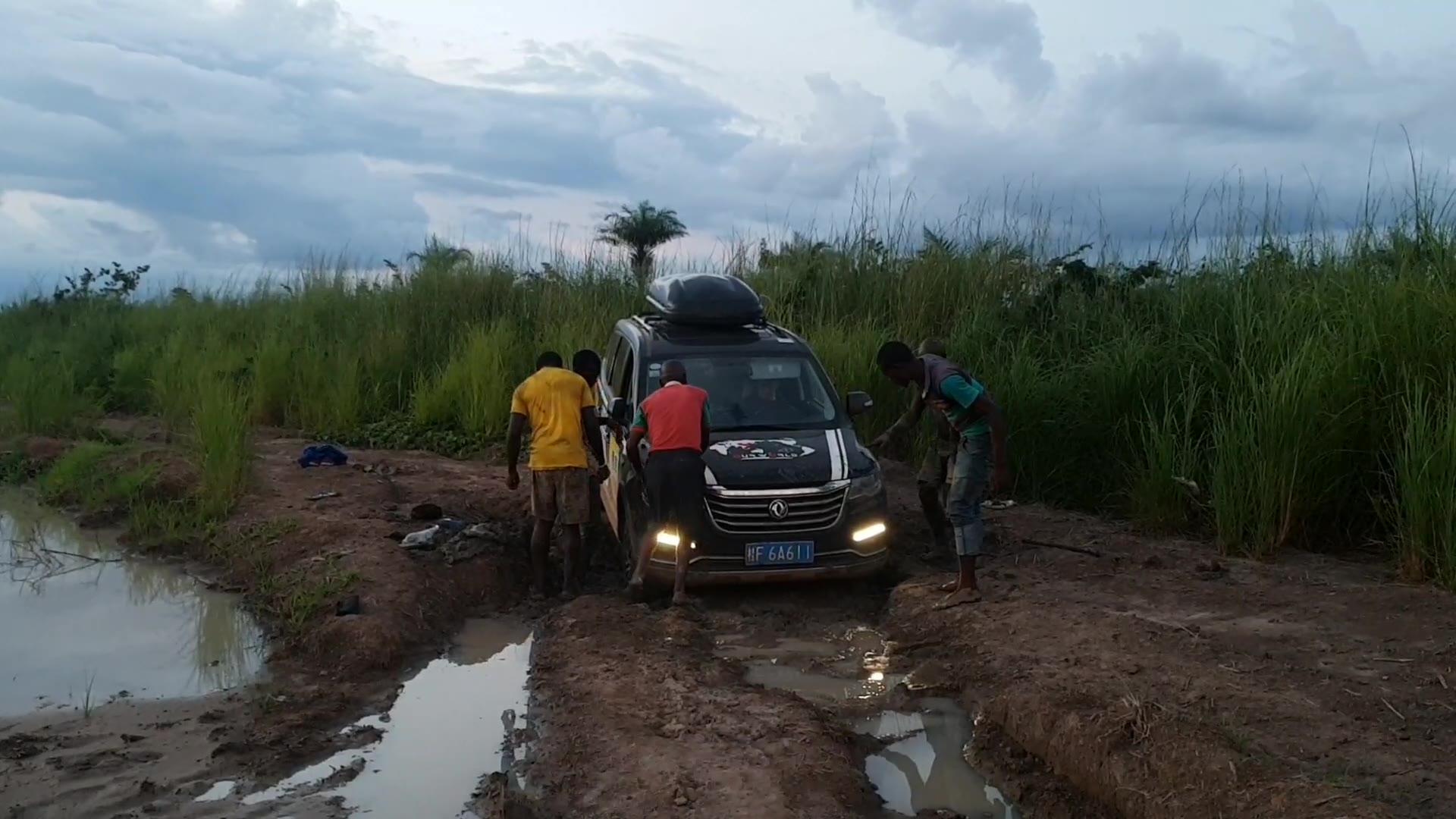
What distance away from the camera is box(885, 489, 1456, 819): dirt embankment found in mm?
4820

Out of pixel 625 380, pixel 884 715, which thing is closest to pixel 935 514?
pixel 625 380

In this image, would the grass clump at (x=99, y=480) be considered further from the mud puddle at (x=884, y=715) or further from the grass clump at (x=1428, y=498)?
the grass clump at (x=1428, y=498)

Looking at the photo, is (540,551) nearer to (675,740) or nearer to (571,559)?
(571,559)

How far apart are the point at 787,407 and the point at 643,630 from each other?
2.17m

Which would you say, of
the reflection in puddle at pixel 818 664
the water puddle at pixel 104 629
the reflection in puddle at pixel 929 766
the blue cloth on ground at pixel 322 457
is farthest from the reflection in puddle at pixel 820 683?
the blue cloth on ground at pixel 322 457

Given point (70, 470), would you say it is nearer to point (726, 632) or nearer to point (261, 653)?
point (261, 653)

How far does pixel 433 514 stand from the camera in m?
10.0

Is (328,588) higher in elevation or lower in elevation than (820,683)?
higher

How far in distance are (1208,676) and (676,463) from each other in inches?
133

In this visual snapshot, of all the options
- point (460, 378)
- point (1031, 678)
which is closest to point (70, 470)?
point (460, 378)

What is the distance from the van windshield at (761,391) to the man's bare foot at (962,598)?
1.59 metres

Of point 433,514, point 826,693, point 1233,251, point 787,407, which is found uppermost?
point 1233,251

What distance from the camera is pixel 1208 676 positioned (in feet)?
19.8

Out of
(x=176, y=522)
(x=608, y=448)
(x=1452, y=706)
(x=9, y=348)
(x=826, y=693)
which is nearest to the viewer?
(x=1452, y=706)
